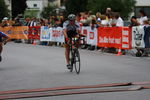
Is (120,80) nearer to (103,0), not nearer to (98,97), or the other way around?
(98,97)

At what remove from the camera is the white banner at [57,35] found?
84.5 ft

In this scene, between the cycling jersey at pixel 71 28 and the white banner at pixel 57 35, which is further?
the white banner at pixel 57 35

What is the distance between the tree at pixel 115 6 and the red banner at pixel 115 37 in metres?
40.7

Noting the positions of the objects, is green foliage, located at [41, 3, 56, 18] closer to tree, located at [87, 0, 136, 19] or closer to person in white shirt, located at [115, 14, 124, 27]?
tree, located at [87, 0, 136, 19]

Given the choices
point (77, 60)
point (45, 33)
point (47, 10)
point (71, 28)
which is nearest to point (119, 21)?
point (71, 28)

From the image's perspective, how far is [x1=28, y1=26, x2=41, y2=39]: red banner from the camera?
2940cm

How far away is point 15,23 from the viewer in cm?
3272

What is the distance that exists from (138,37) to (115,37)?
1862mm

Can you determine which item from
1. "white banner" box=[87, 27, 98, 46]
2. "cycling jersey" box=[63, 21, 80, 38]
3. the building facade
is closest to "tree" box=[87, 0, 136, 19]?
the building facade

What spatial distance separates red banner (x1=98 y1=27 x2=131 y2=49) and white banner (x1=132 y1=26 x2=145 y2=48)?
363 mm

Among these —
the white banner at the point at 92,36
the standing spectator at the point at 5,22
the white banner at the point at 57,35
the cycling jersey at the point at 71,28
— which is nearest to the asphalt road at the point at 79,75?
the cycling jersey at the point at 71,28

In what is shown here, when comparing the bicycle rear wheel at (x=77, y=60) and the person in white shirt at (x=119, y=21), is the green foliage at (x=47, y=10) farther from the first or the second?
the bicycle rear wheel at (x=77, y=60)

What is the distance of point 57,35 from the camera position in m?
26.3

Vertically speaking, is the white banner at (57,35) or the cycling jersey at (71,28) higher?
the cycling jersey at (71,28)
